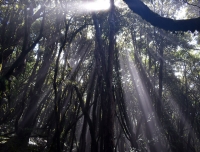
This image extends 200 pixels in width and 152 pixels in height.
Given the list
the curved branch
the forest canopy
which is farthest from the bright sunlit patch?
the curved branch

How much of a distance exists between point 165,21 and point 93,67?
747 cm

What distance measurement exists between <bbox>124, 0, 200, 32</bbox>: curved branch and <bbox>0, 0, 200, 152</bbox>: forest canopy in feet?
0.06

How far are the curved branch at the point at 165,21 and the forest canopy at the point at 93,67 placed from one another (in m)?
0.02

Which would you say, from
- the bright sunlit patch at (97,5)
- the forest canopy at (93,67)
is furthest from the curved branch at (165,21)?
the bright sunlit patch at (97,5)

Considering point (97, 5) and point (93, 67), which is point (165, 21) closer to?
point (97, 5)

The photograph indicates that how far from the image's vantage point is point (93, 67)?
36.7 feet

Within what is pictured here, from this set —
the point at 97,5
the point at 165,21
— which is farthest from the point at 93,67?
the point at 165,21

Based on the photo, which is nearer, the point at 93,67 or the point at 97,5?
the point at 97,5

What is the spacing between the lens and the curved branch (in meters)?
3.72

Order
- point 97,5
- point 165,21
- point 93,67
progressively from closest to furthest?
point 165,21
point 97,5
point 93,67

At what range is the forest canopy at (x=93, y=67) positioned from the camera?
7137 mm

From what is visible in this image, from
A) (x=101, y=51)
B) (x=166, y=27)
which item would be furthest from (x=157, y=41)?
(x=166, y=27)

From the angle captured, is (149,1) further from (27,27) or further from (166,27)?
(166,27)

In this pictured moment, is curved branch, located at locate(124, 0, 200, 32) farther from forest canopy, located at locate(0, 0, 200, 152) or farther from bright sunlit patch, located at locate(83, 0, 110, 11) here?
bright sunlit patch, located at locate(83, 0, 110, 11)
